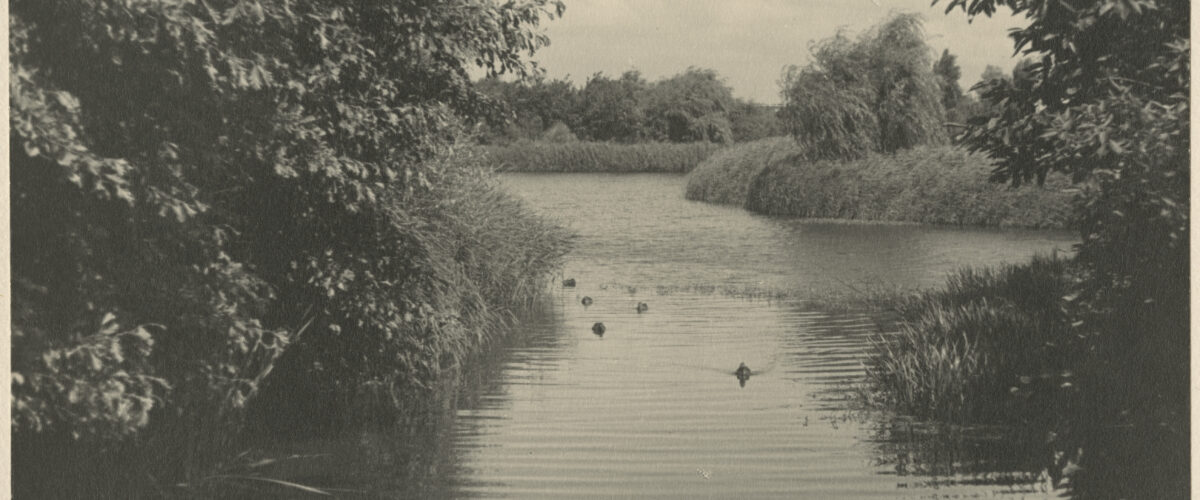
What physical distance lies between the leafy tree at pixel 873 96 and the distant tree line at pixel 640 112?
32.2 metres

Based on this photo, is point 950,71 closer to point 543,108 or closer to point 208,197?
point 543,108

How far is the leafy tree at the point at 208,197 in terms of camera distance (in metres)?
7.01

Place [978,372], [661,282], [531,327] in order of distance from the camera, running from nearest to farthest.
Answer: [978,372] → [531,327] → [661,282]

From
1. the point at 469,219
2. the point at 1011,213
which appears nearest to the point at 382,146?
the point at 469,219

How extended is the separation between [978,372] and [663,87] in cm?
7015

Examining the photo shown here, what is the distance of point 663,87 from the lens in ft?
268

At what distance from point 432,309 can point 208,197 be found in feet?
12.3

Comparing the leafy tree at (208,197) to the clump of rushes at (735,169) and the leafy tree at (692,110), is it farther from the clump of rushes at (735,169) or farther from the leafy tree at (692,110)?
the leafy tree at (692,110)

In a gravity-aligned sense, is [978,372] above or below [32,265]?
below

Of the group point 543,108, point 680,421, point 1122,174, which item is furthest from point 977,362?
point 543,108

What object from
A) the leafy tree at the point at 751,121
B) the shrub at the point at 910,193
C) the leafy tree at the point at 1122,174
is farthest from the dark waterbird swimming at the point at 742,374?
the leafy tree at the point at 751,121

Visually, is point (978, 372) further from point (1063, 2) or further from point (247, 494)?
point (247, 494)

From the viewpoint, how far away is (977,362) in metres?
12.2

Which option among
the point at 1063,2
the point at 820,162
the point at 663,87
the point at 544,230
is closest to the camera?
the point at 1063,2
